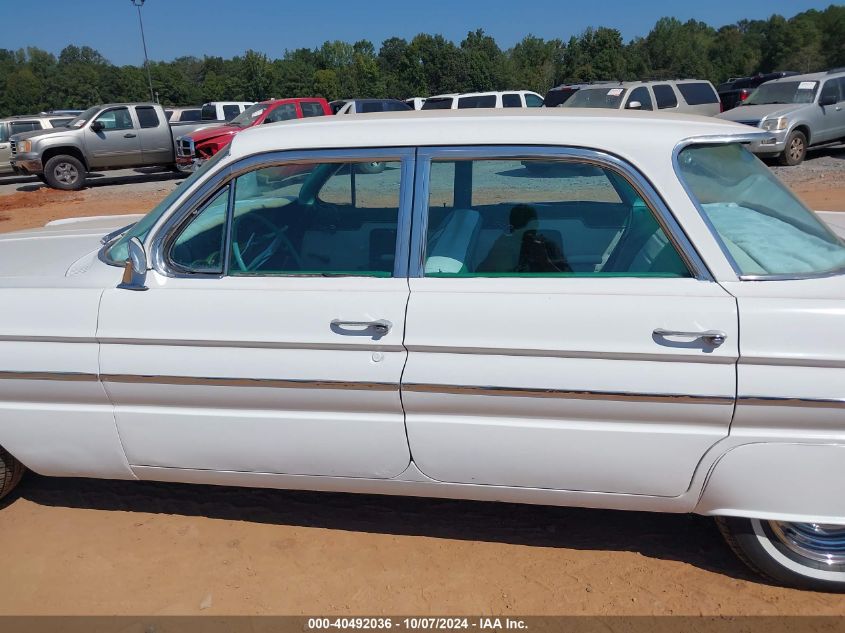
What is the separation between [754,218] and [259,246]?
6.26 feet

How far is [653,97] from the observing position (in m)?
16.1

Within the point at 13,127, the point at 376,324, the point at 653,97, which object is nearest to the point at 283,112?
the point at 13,127

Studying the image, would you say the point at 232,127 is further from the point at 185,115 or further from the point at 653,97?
the point at 653,97

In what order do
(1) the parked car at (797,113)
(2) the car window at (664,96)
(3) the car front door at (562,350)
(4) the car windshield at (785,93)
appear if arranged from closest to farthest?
(3) the car front door at (562,350) < (1) the parked car at (797,113) < (4) the car windshield at (785,93) < (2) the car window at (664,96)

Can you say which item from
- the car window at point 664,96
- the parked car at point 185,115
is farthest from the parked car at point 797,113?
the parked car at point 185,115

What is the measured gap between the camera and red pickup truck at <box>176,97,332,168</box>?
51.9 feet

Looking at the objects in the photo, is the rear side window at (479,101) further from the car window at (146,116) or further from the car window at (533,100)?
the car window at (146,116)

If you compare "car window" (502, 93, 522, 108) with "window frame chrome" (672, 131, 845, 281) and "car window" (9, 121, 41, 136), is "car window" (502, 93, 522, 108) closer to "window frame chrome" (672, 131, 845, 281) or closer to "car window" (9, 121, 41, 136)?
"car window" (9, 121, 41, 136)

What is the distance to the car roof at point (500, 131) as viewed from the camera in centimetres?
247

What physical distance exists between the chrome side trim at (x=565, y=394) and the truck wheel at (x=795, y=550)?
568 mm

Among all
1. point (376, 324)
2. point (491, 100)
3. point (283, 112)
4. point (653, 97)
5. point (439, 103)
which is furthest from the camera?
point (439, 103)

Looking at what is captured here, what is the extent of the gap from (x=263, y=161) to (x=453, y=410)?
1.19 m

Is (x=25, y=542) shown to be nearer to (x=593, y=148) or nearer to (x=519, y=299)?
(x=519, y=299)
